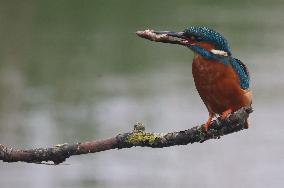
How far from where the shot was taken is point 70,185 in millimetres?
7586

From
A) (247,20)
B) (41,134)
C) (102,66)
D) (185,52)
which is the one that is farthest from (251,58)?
(41,134)

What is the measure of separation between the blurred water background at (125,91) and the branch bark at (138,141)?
19.2 feet

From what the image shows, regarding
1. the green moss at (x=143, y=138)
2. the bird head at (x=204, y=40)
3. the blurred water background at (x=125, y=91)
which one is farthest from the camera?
the blurred water background at (x=125, y=91)

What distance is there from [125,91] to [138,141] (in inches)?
346

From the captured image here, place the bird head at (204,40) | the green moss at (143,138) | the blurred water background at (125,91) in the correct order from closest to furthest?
the bird head at (204,40) < the green moss at (143,138) < the blurred water background at (125,91)

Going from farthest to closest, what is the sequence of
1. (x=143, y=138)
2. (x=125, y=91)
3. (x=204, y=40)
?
1. (x=125, y=91)
2. (x=143, y=138)
3. (x=204, y=40)

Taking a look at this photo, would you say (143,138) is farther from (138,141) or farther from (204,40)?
(204,40)

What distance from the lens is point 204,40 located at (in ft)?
4.80

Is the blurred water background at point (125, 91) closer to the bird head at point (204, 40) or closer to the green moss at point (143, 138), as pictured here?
the green moss at point (143, 138)

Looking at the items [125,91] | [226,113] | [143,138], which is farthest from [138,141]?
[125,91]

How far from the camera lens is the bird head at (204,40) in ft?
4.75

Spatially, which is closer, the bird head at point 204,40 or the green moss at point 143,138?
the bird head at point 204,40

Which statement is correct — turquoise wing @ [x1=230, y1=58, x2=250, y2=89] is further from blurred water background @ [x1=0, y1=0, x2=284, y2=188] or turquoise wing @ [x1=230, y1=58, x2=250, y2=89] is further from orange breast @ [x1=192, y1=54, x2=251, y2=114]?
blurred water background @ [x1=0, y1=0, x2=284, y2=188]

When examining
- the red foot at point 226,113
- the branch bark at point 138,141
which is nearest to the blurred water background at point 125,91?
the branch bark at point 138,141
